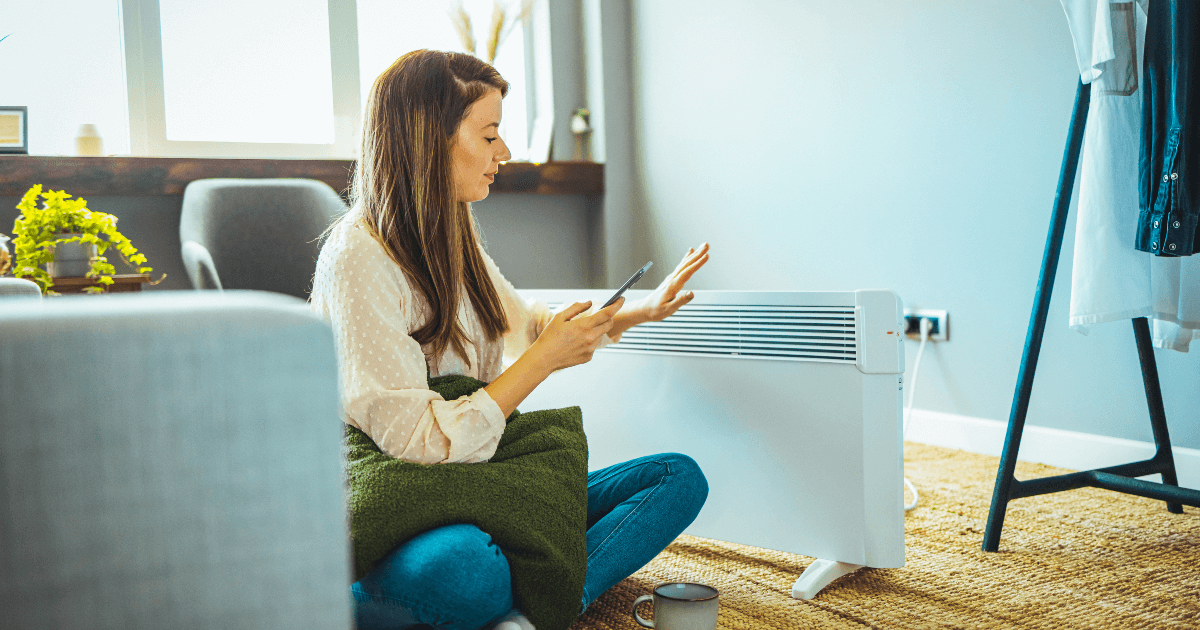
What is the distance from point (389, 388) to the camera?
1007mm

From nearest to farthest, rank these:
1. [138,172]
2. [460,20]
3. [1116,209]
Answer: [1116,209], [138,172], [460,20]

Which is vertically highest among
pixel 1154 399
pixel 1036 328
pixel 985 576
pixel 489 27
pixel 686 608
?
pixel 489 27

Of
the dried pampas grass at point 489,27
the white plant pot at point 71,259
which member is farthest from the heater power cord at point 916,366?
the white plant pot at point 71,259

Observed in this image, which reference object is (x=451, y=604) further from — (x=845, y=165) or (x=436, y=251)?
(x=845, y=165)

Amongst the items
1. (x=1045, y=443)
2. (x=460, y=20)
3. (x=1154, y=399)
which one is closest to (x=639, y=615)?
(x=1154, y=399)

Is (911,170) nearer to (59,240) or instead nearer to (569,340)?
(569,340)

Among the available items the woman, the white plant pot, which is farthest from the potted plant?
the woman

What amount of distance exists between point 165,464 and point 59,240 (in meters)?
2.19

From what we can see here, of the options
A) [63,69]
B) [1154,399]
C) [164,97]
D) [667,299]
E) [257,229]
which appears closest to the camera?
[667,299]

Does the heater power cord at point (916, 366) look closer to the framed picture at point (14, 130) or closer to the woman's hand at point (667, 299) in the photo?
the woman's hand at point (667, 299)

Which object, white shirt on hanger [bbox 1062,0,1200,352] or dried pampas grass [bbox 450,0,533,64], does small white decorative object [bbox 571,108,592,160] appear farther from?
white shirt on hanger [bbox 1062,0,1200,352]

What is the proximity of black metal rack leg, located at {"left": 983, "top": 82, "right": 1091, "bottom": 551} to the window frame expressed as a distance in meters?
2.49

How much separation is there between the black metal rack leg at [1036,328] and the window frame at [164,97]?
249 centimetres

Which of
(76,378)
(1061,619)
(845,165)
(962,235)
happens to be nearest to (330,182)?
(845,165)
